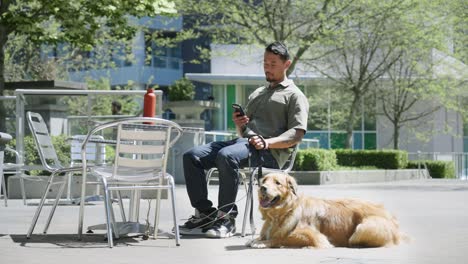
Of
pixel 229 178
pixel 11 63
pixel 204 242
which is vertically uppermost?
pixel 11 63

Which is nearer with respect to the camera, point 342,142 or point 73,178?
point 73,178

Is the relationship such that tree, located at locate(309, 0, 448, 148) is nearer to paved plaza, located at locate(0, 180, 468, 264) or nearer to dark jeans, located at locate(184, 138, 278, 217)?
paved plaza, located at locate(0, 180, 468, 264)

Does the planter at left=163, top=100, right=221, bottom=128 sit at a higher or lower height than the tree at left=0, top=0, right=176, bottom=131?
lower

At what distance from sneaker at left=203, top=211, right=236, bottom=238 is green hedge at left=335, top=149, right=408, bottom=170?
76.5ft

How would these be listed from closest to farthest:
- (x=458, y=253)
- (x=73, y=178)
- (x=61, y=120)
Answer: (x=458, y=253) < (x=73, y=178) < (x=61, y=120)

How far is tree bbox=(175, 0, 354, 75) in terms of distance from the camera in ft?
92.1

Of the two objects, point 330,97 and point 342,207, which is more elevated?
point 330,97

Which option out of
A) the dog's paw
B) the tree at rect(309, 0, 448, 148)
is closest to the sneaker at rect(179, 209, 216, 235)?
the dog's paw

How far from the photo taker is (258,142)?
829cm

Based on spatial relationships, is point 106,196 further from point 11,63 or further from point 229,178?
point 11,63

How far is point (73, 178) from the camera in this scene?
1556 cm

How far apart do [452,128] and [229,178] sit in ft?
120

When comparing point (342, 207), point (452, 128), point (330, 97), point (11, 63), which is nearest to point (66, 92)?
point (342, 207)

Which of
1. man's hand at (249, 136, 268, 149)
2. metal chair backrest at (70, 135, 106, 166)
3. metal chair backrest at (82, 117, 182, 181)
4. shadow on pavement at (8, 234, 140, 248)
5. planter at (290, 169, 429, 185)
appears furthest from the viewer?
planter at (290, 169, 429, 185)
